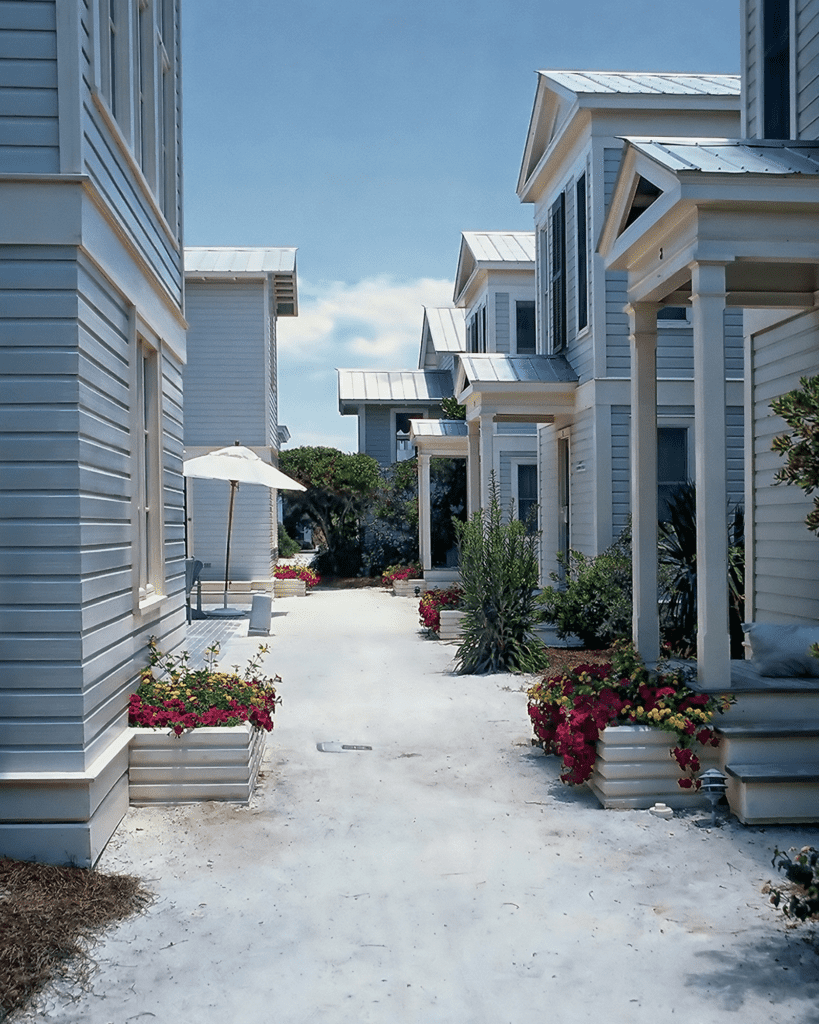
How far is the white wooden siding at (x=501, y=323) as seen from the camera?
20391 mm

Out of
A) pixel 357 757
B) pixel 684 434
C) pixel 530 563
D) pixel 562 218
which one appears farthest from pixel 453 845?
pixel 562 218

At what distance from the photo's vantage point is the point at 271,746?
7.48 meters

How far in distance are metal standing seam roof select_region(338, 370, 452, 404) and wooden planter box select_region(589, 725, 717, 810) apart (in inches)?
894

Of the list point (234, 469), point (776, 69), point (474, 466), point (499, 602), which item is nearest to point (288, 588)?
point (474, 466)

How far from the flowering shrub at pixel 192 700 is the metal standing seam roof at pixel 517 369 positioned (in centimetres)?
789

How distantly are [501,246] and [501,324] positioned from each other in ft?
5.95

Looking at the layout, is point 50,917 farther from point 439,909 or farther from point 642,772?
point 642,772

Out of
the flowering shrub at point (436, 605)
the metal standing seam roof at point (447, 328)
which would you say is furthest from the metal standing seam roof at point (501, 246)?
the flowering shrub at point (436, 605)

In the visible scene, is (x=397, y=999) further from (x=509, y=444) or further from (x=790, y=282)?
(x=509, y=444)

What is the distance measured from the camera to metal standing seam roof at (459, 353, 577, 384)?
13914 mm

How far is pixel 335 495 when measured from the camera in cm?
2464

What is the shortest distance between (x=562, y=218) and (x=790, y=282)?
25.3ft

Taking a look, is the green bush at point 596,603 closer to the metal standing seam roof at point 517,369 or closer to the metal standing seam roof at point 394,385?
the metal standing seam roof at point 517,369

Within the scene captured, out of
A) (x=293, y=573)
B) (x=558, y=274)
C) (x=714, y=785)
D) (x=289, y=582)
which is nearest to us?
(x=714, y=785)
